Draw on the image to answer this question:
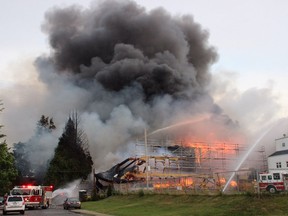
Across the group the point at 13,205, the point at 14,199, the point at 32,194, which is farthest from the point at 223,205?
the point at 32,194

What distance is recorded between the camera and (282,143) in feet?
222

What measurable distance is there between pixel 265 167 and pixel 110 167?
27196 millimetres

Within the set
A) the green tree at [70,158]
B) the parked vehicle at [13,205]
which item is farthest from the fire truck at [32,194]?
the green tree at [70,158]

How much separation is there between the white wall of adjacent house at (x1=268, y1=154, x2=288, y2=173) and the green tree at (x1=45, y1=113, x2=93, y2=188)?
3087 centimetres

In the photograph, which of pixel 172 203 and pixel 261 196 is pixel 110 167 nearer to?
pixel 172 203

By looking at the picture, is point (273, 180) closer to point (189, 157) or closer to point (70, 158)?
point (189, 157)

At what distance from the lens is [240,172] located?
2473 cm

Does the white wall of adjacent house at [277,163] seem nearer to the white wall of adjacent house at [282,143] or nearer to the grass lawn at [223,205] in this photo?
the white wall of adjacent house at [282,143]

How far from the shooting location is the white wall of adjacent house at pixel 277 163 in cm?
6188

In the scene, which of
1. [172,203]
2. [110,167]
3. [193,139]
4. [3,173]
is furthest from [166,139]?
[172,203]

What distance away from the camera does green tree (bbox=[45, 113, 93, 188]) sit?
66.6m

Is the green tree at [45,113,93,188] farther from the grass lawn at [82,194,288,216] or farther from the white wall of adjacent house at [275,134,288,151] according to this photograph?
the grass lawn at [82,194,288,216]

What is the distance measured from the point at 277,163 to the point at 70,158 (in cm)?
3550

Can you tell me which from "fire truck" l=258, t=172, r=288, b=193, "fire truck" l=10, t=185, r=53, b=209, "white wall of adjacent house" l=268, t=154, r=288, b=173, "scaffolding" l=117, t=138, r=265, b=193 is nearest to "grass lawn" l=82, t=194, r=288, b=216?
"fire truck" l=258, t=172, r=288, b=193
